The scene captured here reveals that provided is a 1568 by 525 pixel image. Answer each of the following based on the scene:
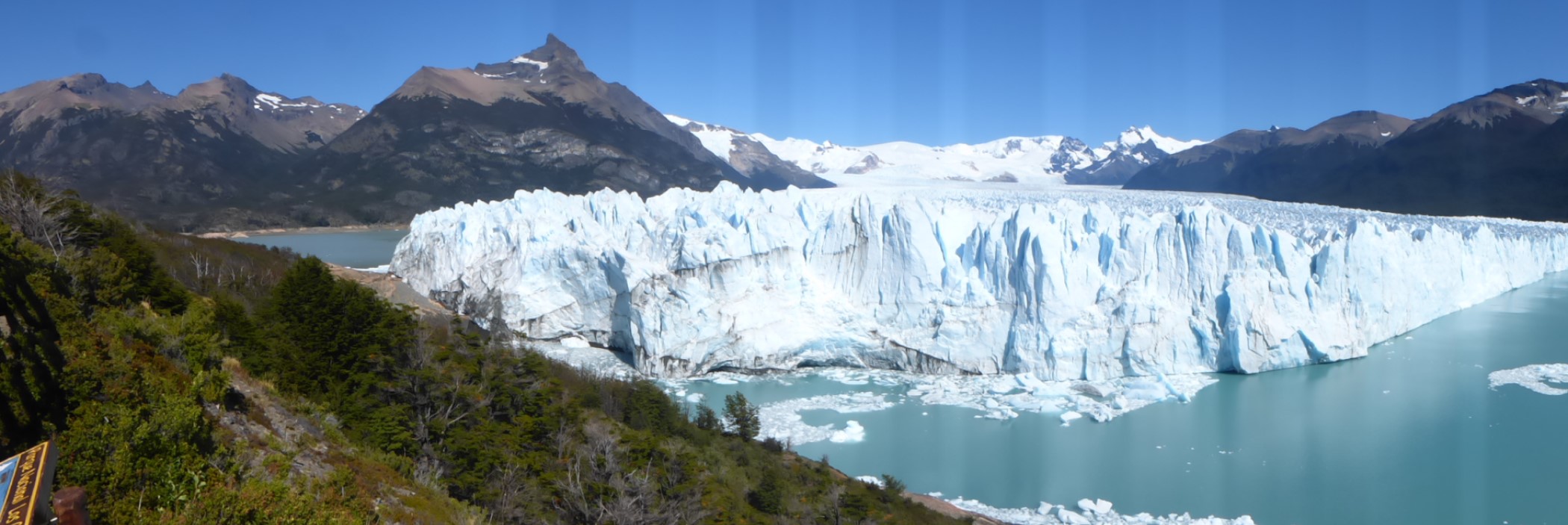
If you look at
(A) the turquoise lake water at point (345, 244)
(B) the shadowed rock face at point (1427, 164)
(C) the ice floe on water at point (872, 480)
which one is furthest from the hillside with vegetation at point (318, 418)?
(B) the shadowed rock face at point (1427, 164)

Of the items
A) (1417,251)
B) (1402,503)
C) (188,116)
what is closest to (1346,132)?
(1417,251)

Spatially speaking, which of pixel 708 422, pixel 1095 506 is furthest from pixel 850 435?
pixel 1095 506

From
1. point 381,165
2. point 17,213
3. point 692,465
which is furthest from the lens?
point 381,165

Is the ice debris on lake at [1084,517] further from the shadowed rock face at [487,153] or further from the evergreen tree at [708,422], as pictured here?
the shadowed rock face at [487,153]

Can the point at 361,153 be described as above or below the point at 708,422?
above

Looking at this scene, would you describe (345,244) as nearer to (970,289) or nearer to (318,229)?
(318,229)

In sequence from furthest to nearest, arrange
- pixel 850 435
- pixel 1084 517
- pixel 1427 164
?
pixel 1427 164
pixel 850 435
pixel 1084 517

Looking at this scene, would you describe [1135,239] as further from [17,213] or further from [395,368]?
[17,213]
